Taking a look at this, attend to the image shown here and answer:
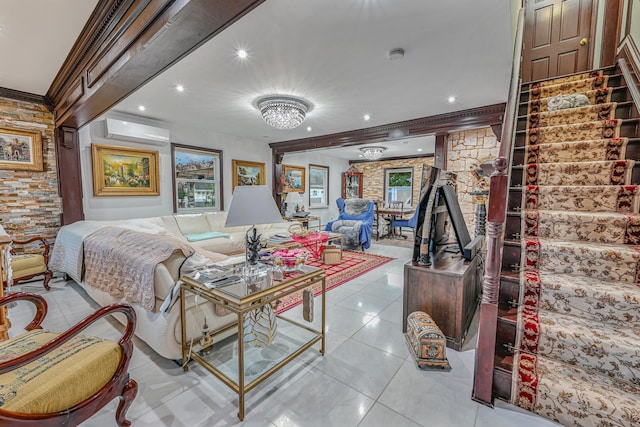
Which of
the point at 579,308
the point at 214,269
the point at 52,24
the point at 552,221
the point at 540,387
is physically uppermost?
the point at 52,24

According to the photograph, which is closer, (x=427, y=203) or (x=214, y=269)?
(x=214, y=269)

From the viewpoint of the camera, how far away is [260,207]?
1.74m

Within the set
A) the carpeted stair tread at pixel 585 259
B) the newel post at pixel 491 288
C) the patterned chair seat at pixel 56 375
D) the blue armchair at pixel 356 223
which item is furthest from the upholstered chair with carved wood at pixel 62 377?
the blue armchair at pixel 356 223

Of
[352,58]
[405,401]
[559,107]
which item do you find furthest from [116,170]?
[559,107]

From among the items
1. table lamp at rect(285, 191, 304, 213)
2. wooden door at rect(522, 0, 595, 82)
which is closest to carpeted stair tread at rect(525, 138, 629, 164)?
wooden door at rect(522, 0, 595, 82)

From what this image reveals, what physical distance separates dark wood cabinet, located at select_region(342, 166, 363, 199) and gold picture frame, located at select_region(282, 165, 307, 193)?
2163mm

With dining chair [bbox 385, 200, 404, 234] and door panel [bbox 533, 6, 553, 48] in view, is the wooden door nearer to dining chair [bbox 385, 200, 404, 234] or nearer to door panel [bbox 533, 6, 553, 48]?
door panel [bbox 533, 6, 553, 48]

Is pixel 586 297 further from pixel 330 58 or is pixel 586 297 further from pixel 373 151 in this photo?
pixel 373 151

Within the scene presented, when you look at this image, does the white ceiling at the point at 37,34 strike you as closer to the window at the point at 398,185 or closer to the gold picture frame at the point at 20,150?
the gold picture frame at the point at 20,150

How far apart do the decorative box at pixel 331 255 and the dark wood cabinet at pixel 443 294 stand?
1.95m

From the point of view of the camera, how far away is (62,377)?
1.03 metres

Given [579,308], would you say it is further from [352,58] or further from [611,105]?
[352,58]

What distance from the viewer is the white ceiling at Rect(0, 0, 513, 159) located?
1.80 m

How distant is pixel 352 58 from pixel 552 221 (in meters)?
2.18
